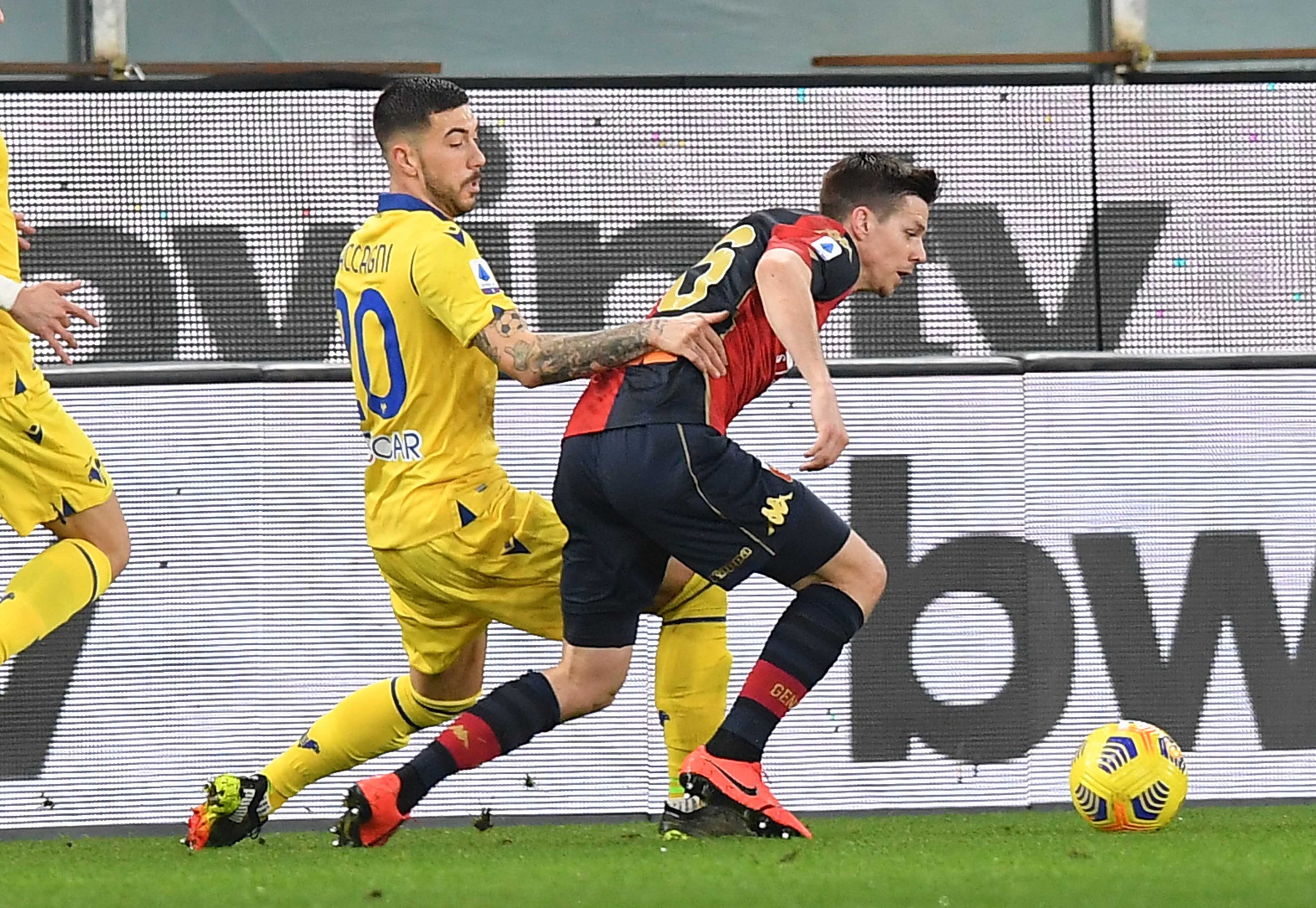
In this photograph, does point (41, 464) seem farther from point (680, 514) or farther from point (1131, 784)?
point (1131, 784)

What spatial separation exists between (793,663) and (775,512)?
0.35m

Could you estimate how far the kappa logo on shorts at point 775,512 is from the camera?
4027 mm

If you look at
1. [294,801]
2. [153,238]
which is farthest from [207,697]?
[153,238]

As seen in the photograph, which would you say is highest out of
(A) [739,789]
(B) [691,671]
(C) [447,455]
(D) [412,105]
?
(D) [412,105]

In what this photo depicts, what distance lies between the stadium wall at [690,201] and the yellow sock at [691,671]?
1.92 metres

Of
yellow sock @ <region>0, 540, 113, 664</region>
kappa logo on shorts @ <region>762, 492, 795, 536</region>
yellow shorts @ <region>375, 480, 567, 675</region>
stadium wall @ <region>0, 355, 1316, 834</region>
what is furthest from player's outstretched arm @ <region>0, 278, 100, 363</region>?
kappa logo on shorts @ <region>762, 492, 795, 536</region>

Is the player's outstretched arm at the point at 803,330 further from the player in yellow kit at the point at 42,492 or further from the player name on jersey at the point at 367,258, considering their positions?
the player in yellow kit at the point at 42,492

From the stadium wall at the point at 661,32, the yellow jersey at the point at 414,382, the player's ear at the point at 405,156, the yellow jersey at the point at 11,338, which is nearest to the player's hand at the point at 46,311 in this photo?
the yellow jersey at the point at 11,338

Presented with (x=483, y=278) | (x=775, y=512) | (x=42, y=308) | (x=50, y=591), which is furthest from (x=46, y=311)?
(x=775, y=512)

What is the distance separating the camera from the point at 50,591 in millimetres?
4648

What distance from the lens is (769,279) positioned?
4086 mm

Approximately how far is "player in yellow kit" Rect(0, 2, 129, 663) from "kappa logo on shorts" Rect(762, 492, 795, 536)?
1702mm

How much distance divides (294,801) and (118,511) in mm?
1123

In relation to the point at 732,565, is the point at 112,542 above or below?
below
